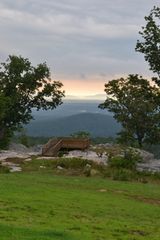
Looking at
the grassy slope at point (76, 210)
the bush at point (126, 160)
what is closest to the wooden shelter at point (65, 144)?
the bush at point (126, 160)

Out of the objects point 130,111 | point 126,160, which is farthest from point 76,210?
point 130,111

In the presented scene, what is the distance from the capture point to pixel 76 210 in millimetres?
24141

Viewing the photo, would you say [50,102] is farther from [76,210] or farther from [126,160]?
[76,210]

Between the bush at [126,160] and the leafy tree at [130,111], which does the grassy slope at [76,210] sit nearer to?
the bush at [126,160]

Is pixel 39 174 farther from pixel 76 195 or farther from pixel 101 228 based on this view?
pixel 101 228

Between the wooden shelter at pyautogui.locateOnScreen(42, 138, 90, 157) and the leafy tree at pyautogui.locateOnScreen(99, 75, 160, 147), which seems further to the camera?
the leafy tree at pyautogui.locateOnScreen(99, 75, 160, 147)

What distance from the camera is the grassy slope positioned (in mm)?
17625

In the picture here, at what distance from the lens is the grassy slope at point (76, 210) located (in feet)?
57.8

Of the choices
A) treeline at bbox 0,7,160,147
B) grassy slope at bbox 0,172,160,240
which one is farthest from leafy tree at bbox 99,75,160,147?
grassy slope at bbox 0,172,160,240

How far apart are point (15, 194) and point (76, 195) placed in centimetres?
446

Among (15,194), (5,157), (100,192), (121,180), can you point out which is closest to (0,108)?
(5,157)

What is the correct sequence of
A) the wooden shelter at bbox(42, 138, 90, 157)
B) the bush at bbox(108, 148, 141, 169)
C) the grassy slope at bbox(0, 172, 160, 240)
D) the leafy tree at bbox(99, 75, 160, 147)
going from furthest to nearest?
the leafy tree at bbox(99, 75, 160, 147), the wooden shelter at bbox(42, 138, 90, 157), the bush at bbox(108, 148, 141, 169), the grassy slope at bbox(0, 172, 160, 240)

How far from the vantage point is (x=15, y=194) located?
2661 cm

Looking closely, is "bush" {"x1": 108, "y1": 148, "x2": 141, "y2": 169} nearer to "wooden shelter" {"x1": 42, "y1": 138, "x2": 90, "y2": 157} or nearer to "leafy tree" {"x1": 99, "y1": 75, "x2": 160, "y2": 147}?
"wooden shelter" {"x1": 42, "y1": 138, "x2": 90, "y2": 157}
